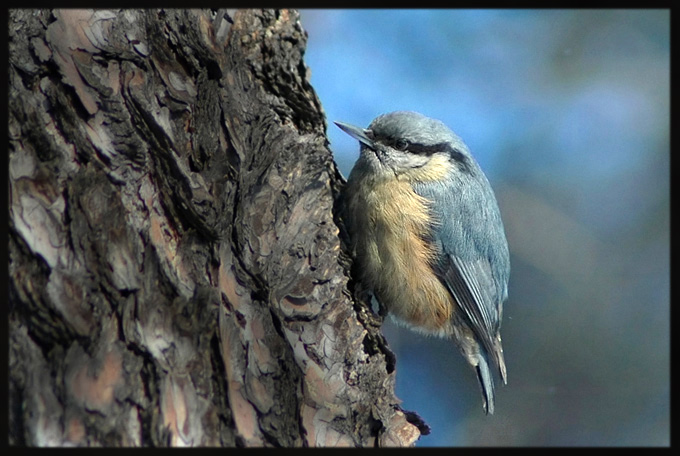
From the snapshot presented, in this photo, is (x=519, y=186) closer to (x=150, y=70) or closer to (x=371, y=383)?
(x=371, y=383)

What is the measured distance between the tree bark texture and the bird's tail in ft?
2.11

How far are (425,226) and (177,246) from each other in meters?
0.86

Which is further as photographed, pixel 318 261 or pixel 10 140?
pixel 318 261

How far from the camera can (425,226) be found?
203 cm

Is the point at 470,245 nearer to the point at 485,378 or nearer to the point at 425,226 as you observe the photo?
the point at 425,226

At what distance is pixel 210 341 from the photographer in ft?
4.47

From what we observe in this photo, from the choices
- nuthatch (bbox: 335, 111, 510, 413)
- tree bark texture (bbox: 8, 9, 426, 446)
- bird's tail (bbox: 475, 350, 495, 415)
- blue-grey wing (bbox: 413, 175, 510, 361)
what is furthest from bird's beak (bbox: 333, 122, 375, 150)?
bird's tail (bbox: 475, 350, 495, 415)

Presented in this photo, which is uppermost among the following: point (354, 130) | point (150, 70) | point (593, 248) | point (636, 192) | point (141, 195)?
point (636, 192)

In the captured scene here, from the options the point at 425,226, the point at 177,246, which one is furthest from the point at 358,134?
the point at 177,246

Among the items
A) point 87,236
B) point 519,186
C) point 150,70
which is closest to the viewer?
point 87,236

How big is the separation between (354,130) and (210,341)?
→ 95cm

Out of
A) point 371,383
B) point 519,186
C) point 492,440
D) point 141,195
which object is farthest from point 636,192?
point 141,195

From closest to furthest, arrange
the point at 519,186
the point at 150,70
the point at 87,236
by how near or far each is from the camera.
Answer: the point at 87,236 → the point at 150,70 → the point at 519,186

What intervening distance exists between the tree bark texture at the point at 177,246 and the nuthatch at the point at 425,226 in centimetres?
36
